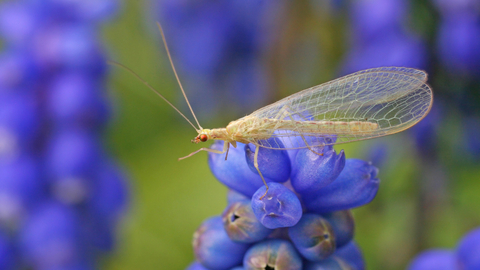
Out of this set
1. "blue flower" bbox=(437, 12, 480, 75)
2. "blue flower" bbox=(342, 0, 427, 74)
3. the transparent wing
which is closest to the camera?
the transparent wing

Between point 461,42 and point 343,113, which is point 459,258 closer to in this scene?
point 343,113

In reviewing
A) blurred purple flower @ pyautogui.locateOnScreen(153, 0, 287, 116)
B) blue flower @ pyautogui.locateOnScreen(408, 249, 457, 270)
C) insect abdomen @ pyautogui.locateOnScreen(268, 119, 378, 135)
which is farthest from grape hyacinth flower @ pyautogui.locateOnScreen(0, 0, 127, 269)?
blue flower @ pyautogui.locateOnScreen(408, 249, 457, 270)

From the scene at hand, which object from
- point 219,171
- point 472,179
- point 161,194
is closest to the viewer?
point 219,171

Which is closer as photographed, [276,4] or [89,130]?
[89,130]

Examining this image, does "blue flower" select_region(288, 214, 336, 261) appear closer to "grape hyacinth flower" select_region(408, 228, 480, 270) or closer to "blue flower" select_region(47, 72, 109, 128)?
"grape hyacinth flower" select_region(408, 228, 480, 270)

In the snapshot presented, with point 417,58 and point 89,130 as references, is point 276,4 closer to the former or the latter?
point 417,58

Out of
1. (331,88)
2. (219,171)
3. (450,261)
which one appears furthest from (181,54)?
(450,261)

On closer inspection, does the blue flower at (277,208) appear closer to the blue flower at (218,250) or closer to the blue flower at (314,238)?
the blue flower at (314,238)

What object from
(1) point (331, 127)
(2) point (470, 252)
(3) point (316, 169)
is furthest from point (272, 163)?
(2) point (470, 252)
